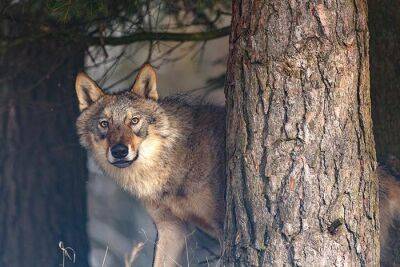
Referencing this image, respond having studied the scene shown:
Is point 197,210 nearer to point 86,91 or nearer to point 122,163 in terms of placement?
point 122,163

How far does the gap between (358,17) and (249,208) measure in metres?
1.26

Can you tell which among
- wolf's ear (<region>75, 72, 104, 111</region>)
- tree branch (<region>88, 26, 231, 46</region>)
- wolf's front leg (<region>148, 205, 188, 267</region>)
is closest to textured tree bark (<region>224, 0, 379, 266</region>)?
wolf's front leg (<region>148, 205, 188, 267</region>)

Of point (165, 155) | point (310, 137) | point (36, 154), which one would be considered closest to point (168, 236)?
point (165, 155)

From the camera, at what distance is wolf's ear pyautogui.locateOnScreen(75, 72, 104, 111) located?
6086 millimetres

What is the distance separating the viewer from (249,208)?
458 cm

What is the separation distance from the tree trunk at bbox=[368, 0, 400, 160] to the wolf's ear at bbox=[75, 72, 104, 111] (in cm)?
213

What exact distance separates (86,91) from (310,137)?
2358 mm

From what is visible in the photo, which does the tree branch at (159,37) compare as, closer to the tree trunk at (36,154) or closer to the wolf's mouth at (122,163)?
the tree trunk at (36,154)

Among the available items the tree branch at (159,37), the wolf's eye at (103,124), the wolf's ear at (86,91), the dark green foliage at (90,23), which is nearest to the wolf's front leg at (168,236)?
the wolf's eye at (103,124)

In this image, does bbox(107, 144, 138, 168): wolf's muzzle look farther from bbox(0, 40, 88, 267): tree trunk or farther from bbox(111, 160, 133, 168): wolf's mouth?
bbox(0, 40, 88, 267): tree trunk

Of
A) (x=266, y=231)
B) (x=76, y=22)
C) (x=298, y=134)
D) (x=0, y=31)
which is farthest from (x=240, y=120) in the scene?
(x=0, y=31)

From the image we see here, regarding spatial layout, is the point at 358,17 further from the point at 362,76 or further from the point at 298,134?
the point at 298,134

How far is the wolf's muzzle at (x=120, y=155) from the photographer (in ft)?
18.1

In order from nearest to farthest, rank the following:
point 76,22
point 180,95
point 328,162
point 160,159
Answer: point 328,162
point 160,159
point 180,95
point 76,22
